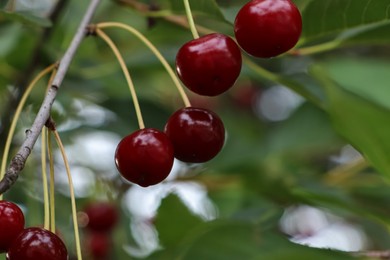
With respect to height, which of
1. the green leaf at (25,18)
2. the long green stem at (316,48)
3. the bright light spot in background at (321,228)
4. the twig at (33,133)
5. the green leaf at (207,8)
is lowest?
the bright light spot in background at (321,228)

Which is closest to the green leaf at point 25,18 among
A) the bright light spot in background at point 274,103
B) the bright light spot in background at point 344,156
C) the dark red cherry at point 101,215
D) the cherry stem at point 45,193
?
the cherry stem at point 45,193

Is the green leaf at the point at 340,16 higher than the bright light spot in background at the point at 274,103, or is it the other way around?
the green leaf at the point at 340,16

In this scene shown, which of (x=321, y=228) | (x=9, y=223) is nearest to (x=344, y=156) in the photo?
(x=321, y=228)

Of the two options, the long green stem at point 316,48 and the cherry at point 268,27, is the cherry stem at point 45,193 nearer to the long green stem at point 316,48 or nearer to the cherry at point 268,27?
the cherry at point 268,27

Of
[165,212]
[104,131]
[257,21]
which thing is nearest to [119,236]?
[104,131]

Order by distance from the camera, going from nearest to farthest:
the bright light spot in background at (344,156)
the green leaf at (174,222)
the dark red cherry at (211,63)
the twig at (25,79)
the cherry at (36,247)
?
the cherry at (36,247)
the dark red cherry at (211,63)
the green leaf at (174,222)
the twig at (25,79)
the bright light spot in background at (344,156)

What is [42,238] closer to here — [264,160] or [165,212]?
[165,212]

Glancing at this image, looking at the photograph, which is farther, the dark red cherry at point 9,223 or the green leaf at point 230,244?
the green leaf at point 230,244

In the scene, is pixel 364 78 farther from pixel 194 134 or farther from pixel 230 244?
pixel 194 134
